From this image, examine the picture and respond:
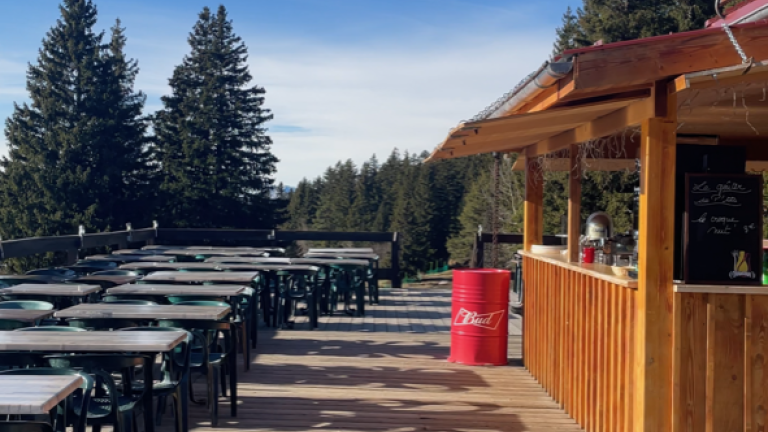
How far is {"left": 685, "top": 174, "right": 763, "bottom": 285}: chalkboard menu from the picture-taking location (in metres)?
3.83

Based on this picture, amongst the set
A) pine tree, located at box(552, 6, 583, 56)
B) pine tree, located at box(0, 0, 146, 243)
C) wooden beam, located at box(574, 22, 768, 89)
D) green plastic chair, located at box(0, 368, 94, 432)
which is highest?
pine tree, located at box(552, 6, 583, 56)

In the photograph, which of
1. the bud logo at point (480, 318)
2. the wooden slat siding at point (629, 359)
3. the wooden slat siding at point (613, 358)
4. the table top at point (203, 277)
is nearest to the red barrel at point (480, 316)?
the bud logo at point (480, 318)

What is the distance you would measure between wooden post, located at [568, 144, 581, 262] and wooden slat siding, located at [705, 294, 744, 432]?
191cm

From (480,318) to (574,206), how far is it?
1470 millimetres

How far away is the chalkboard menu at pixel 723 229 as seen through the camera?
3.83 metres

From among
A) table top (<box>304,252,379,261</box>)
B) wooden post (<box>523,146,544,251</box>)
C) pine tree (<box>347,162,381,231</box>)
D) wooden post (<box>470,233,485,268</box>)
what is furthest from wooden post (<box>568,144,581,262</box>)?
pine tree (<box>347,162,381,231</box>)

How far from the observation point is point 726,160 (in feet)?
13.6

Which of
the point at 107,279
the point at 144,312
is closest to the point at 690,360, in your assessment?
the point at 144,312

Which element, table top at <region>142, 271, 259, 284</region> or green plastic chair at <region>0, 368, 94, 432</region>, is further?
table top at <region>142, 271, 259, 284</region>

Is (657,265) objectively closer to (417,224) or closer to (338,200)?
(417,224)

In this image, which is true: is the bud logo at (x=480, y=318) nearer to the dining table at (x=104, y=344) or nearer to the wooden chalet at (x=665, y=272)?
the wooden chalet at (x=665, y=272)

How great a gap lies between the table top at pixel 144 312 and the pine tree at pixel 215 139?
2736 cm

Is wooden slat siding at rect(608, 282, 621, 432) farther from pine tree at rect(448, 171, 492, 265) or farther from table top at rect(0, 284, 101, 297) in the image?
pine tree at rect(448, 171, 492, 265)

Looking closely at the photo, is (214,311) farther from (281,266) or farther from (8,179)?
(8,179)
